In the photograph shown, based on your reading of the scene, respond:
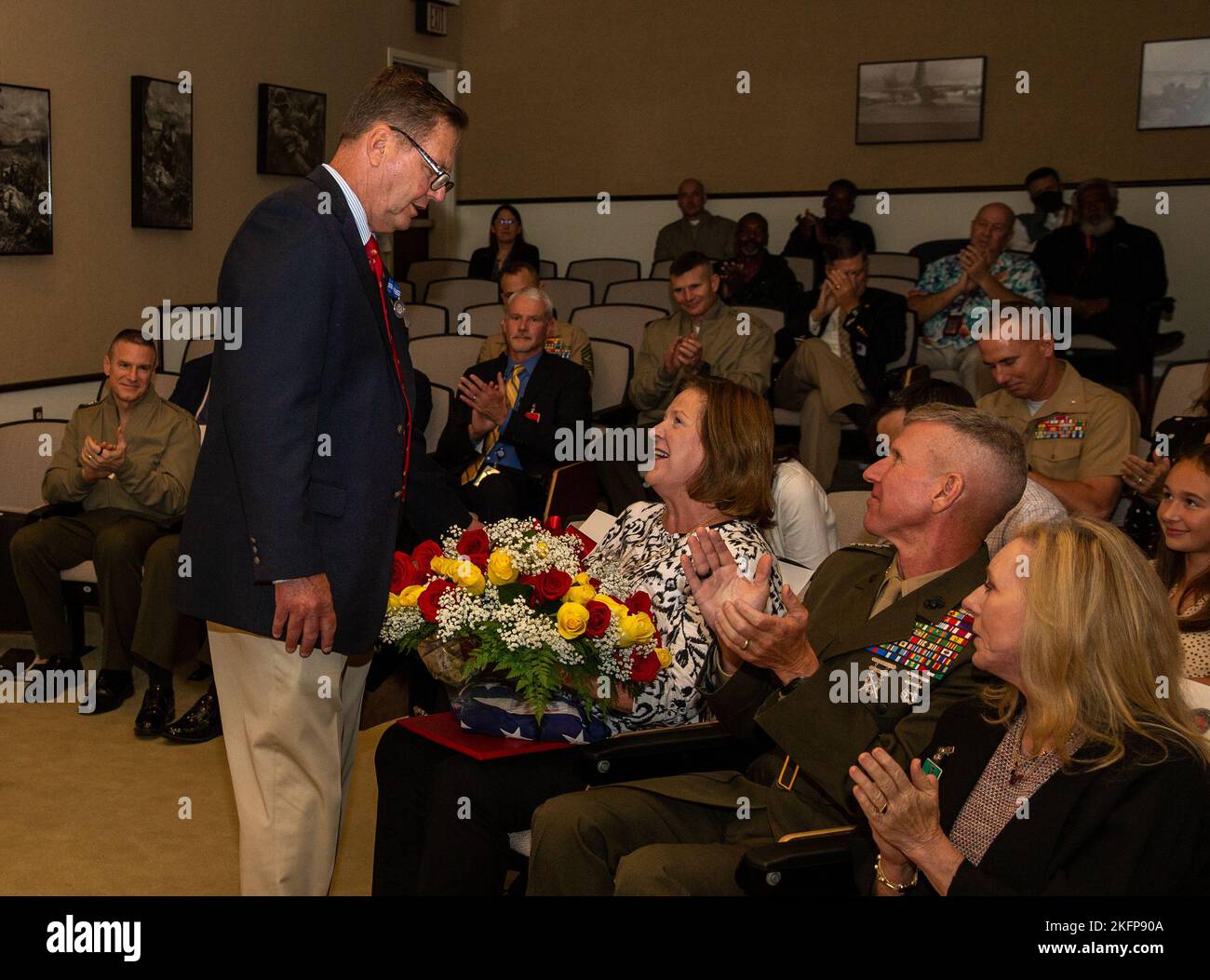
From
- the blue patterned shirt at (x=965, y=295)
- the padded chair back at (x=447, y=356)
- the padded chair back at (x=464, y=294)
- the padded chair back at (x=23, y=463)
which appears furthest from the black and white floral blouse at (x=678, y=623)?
the padded chair back at (x=464, y=294)

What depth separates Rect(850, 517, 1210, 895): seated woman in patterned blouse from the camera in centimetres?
156

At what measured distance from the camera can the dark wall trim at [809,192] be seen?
905 centimetres

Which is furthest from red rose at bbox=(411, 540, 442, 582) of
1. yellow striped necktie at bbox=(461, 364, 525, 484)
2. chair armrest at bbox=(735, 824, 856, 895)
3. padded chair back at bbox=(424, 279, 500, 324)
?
padded chair back at bbox=(424, 279, 500, 324)

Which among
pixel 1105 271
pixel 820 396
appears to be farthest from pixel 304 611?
pixel 1105 271

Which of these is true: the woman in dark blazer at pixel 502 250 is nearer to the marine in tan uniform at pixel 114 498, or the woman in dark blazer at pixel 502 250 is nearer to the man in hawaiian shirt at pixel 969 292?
the man in hawaiian shirt at pixel 969 292

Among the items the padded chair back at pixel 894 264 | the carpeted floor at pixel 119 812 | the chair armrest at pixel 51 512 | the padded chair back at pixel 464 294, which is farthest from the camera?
the padded chair back at pixel 894 264

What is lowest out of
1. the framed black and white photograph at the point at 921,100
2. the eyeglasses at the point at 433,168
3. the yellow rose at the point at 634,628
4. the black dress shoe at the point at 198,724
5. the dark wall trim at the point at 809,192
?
the black dress shoe at the point at 198,724

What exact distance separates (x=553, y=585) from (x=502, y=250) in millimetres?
6841

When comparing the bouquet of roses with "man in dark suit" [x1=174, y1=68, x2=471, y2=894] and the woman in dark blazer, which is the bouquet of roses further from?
the woman in dark blazer

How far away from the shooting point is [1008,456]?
7.25 feet

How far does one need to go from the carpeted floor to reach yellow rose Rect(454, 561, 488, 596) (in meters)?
1.08

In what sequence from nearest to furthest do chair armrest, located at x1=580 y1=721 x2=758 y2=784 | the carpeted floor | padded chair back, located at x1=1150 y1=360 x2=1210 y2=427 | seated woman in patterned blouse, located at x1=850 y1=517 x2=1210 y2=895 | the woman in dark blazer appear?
1. seated woman in patterned blouse, located at x1=850 y1=517 x2=1210 y2=895
2. chair armrest, located at x1=580 y1=721 x2=758 y2=784
3. the carpeted floor
4. padded chair back, located at x1=1150 y1=360 x2=1210 y2=427
5. the woman in dark blazer

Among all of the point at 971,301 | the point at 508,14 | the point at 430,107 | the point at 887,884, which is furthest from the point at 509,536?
the point at 508,14

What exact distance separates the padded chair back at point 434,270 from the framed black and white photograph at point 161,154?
7.01 feet
